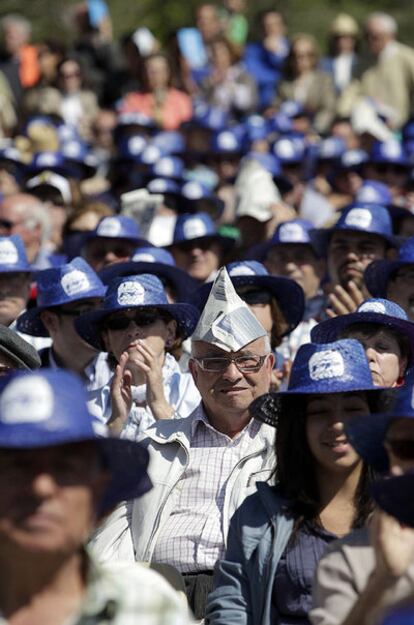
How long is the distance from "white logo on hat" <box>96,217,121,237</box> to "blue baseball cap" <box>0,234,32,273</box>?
112cm

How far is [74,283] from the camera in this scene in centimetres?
956

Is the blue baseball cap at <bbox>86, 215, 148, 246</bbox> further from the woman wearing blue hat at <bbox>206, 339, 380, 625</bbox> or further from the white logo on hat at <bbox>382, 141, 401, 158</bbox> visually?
the woman wearing blue hat at <bbox>206, 339, 380, 625</bbox>

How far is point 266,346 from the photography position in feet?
25.0

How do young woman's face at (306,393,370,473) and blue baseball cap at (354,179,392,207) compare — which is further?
blue baseball cap at (354,179,392,207)

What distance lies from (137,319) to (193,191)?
564cm

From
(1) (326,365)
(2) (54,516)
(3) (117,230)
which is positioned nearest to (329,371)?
(1) (326,365)

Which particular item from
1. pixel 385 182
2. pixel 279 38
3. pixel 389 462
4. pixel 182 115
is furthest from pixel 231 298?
pixel 279 38

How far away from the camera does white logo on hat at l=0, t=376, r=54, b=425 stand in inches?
169

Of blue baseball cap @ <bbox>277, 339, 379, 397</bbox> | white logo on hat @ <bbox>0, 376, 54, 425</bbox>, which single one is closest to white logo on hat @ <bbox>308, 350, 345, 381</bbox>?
blue baseball cap @ <bbox>277, 339, 379, 397</bbox>

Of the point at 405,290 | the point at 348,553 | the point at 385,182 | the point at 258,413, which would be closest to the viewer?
the point at 348,553

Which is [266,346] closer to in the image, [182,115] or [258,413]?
[258,413]

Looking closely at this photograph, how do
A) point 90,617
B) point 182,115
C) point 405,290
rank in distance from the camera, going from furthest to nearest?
point 182,115 → point 405,290 → point 90,617

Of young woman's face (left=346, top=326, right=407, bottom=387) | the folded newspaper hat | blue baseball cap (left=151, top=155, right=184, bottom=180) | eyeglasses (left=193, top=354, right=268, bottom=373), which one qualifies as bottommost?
blue baseball cap (left=151, top=155, right=184, bottom=180)

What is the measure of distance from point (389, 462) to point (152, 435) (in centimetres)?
214
